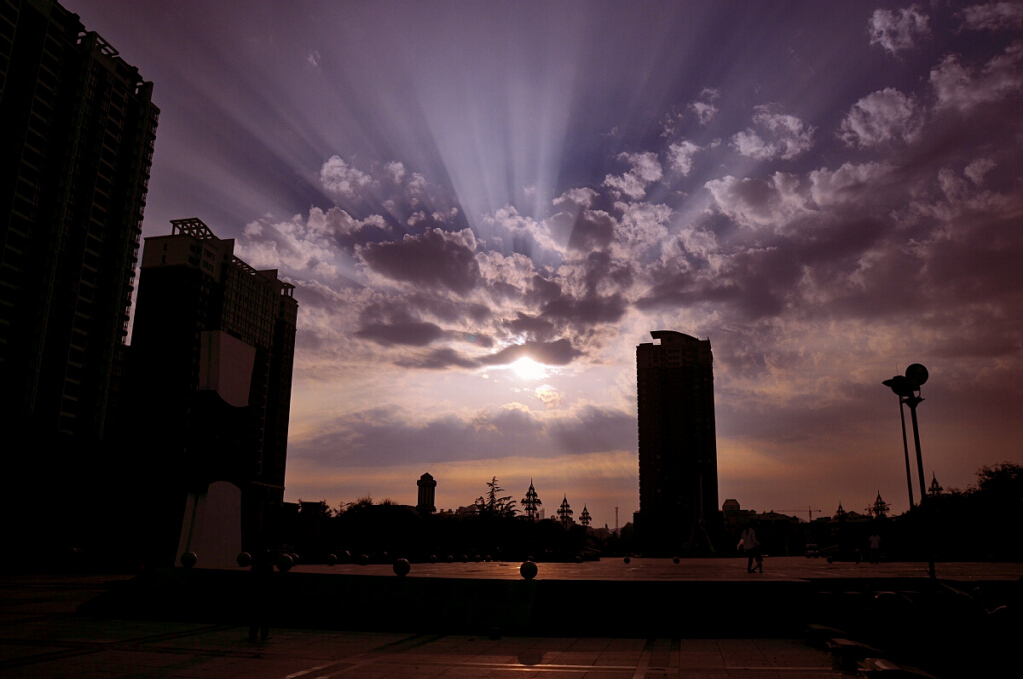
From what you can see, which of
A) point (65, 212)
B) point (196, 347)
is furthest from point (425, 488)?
point (65, 212)

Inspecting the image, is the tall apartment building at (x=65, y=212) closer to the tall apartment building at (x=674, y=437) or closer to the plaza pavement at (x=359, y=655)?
the plaza pavement at (x=359, y=655)

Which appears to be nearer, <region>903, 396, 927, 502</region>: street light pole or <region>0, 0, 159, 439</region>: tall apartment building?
<region>903, 396, 927, 502</region>: street light pole

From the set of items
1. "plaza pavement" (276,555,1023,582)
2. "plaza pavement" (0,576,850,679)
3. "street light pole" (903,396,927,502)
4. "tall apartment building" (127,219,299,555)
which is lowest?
"plaza pavement" (0,576,850,679)

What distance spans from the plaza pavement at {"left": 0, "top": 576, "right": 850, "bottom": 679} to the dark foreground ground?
0.05 meters

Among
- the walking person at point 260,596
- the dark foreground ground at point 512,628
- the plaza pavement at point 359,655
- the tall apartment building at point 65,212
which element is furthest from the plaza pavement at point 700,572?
the tall apartment building at point 65,212

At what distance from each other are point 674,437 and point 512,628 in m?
118

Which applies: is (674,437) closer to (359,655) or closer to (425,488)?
(425,488)

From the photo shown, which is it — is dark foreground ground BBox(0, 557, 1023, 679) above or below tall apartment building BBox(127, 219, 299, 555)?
below

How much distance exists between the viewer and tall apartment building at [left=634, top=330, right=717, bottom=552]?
124m

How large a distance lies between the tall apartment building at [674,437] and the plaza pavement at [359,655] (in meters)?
111

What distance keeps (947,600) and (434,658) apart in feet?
26.9

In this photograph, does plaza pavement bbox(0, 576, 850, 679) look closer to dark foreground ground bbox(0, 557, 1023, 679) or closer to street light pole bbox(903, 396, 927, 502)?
dark foreground ground bbox(0, 557, 1023, 679)

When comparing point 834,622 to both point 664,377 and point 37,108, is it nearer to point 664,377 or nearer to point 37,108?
point 37,108

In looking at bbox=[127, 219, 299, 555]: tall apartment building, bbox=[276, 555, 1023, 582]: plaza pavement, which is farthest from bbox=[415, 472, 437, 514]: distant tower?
bbox=[276, 555, 1023, 582]: plaza pavement
